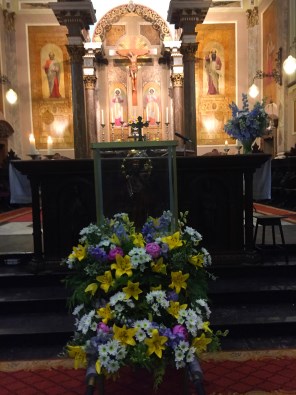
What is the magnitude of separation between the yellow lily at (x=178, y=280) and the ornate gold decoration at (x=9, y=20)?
16788 millimetres

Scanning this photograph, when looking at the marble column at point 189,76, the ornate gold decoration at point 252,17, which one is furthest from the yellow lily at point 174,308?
the ornate gold decoration at point 252,17

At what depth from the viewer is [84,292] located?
2.46 meters

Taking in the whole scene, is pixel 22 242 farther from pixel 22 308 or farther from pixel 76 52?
pixel 76 52

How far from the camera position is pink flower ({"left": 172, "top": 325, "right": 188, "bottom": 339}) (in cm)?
225

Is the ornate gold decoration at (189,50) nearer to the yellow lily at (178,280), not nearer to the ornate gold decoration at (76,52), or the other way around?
the ornate gold decoration at (76,52)

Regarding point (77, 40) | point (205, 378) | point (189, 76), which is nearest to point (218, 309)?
point (205, 378)

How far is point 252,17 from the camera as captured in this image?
16.7 m

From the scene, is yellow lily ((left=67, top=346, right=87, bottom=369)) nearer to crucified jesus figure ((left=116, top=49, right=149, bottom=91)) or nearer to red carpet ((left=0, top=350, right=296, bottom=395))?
red carpet ((left=0, top=350, right=296, bottom=395))

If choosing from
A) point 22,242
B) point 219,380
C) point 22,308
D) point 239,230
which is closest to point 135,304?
point 219,380

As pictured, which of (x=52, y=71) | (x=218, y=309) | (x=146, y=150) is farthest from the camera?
(x=52, y=71)

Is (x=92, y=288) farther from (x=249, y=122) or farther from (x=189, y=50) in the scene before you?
(x=189, y=50)

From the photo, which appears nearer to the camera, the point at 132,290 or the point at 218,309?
the point at 132,290

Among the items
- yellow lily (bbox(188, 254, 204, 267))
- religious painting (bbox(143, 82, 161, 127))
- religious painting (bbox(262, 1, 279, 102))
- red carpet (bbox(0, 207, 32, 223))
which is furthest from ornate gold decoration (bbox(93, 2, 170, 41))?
yellow lily (bbox(188, 254, 204, 267))

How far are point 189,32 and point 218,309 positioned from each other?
5255mm
